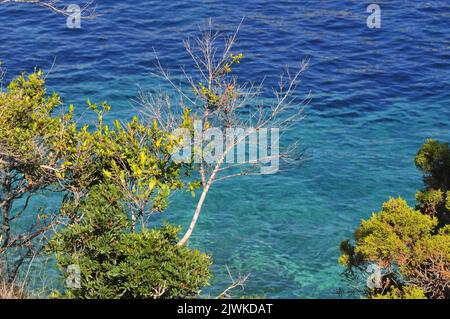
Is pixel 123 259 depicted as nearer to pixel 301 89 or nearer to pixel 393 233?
pixel 393 233

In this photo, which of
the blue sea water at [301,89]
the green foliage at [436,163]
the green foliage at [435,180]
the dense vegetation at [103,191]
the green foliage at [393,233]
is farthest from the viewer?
the blue sea water at [301,89]

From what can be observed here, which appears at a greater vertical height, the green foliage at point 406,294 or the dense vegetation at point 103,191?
the dense vegetation at point 103,191

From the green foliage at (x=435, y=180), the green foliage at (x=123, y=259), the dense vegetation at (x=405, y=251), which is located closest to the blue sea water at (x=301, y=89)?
the green foliage at (x=435, y=180)

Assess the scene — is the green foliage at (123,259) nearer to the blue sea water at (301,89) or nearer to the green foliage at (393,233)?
the green foliage at (393,233)

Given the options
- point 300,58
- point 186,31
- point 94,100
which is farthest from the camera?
point 186,31

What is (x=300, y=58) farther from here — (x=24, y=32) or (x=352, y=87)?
(x=24, y=32)

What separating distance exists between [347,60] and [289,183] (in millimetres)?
10244

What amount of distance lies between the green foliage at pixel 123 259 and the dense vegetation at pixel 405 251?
2.89 m

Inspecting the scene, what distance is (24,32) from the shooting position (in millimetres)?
33406

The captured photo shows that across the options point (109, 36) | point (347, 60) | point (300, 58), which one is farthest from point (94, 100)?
point (347, 60)

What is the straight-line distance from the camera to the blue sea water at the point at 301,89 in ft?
65.0

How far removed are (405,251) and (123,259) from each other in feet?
15.1

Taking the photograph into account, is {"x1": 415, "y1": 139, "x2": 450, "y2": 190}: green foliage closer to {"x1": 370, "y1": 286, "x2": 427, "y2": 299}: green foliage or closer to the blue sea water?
{"x1": 370, "y1": 286, "x2": 427, "y2": 299}: green foliage
